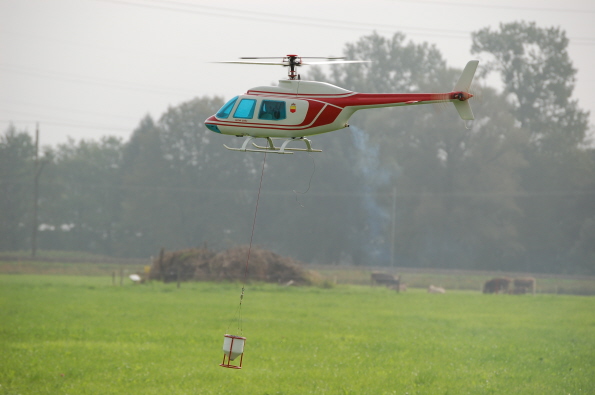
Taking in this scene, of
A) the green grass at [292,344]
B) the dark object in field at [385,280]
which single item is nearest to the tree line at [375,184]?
the dark object in field at [385,280]

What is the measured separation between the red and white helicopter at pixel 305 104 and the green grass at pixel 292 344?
7.40m

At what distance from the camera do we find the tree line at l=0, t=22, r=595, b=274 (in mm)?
63812

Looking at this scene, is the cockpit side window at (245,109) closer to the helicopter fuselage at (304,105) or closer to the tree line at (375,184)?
the helicopter fuselage at (304,105)

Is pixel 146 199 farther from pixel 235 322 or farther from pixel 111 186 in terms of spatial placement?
pixel 235 322

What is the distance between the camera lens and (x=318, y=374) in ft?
58.3

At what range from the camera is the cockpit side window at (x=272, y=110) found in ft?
32.5

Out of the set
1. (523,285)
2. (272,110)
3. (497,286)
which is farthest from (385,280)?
(272,110)

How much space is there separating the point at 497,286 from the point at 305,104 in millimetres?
40179

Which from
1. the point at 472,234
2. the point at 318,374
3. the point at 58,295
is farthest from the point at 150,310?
the point at 472,234

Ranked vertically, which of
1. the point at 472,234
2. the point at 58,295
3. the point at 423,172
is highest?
the point at 423,172

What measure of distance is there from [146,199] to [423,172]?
23074 mm

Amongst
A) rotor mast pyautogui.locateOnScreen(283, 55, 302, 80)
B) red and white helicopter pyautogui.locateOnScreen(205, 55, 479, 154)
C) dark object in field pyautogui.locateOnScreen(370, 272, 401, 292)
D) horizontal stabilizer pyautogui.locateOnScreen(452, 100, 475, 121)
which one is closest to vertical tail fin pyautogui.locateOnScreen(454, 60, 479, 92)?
red and white helicopter pyautogui.locateOnScreen(205, 55, 479, 154)

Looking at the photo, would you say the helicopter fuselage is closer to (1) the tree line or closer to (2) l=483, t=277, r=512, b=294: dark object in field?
(2) l=483, t=277, r=512, b=294: dark object in field

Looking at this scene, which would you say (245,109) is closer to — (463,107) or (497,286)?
(463,107)
